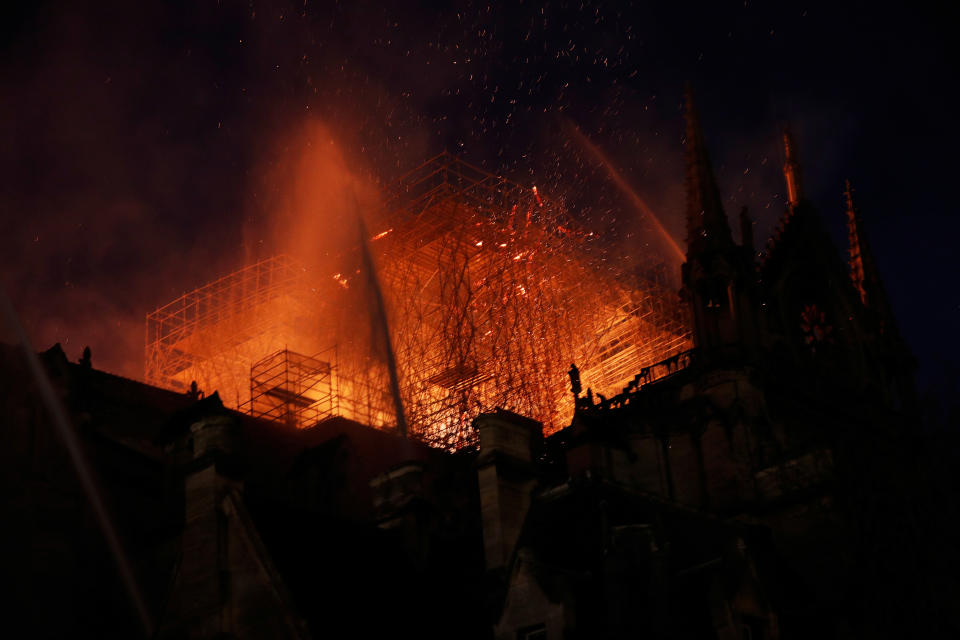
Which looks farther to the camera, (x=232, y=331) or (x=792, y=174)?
(x=232, y=331)

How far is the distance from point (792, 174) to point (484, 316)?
15.0m

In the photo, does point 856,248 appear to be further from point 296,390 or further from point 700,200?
point 296,390

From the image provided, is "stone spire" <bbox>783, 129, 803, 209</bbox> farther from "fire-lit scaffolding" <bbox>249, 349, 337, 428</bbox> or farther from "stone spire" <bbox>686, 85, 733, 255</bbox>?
"fire-lit scaffolding" <bbox>249, 349, 337, 428</bbox>

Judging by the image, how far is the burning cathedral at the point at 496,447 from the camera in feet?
62.9

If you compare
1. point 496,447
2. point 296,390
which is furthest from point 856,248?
point 496,447

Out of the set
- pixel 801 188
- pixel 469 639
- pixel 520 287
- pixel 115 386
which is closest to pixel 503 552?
pixel 469 639

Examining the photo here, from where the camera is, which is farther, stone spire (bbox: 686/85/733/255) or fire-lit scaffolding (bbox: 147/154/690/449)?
fire-lit scaffolding (bbox: 147/154/690/449)

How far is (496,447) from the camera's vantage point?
2253cm

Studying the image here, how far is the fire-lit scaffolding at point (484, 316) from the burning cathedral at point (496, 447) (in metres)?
0.16

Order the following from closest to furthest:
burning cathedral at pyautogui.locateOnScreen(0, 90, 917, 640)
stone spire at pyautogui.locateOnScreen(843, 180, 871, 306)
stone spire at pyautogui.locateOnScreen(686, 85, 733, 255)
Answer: burning cathedral at pyautogui.locateOnScreen(0, 90, 917, 640) < stone spire at pyautogui.locateOnScreen(686, 85, 733, 255) < stone spire at pyautogui.locateOnScreen(843, 180, 871, 306)

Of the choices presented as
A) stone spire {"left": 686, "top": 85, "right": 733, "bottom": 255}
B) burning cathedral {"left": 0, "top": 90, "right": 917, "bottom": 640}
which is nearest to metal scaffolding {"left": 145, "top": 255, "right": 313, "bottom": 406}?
burning cathedral {"left": 0, "top": 90, "right": 917, "bottom": 640}

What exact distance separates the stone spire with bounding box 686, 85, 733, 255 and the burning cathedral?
0.11m

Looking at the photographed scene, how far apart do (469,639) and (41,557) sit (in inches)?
519

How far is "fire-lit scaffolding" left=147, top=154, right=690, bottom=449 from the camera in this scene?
5519cm
